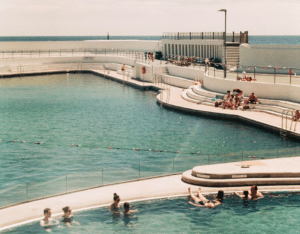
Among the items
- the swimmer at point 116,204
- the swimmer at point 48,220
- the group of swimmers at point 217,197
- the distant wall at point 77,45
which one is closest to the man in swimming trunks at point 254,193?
the group of swimmers at point 217,197

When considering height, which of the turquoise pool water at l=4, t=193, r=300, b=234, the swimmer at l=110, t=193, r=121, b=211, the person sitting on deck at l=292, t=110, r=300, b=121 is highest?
the person sitting on deck at l=292, t=110, r=300, b=121

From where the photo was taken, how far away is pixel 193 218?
13.7 m

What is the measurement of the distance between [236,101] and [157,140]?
859 cm

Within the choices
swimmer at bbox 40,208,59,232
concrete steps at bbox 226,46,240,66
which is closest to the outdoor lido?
concrete steps at bbox 226,46,240,66

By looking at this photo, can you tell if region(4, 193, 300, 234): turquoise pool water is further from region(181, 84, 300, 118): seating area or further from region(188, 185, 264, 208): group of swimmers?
region(181, 84, 300, 118): seating area

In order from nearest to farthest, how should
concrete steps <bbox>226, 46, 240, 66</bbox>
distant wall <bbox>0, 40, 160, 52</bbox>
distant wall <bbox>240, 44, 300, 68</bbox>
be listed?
distant wall <bbox>240, 44, 300, 68</bbox>, concrete steps <bbox>226, 46, 240, 66</bbox>, distant wall <bbox>0, 40, 160, 52</bbox>

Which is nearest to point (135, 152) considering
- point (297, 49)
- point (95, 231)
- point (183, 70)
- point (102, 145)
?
point (102, 145)

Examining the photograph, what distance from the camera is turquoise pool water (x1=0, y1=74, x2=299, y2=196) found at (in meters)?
19.0

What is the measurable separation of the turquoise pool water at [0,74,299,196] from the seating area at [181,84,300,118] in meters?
2.57

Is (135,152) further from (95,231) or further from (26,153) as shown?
(95,231)

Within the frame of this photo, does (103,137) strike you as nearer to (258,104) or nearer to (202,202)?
(258,104)

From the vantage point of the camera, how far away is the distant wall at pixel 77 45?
224 ft

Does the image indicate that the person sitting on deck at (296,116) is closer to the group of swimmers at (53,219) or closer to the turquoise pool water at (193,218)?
the turquoise pool water at (193,218)

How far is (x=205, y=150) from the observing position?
2252 cm
